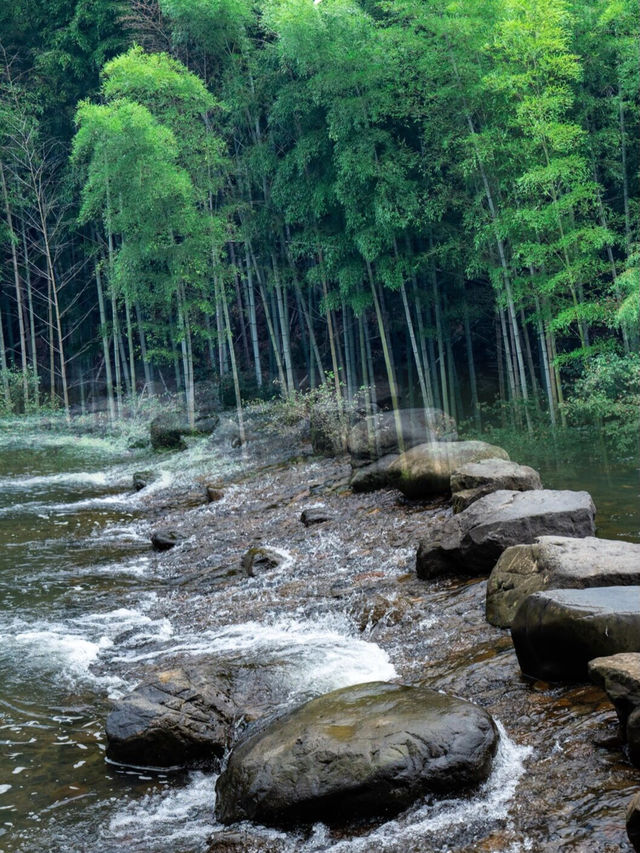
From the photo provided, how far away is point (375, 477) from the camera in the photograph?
32.8 feet

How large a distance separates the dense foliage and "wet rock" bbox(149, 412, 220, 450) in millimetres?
1268

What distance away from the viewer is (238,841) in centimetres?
335

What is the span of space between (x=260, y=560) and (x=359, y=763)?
14.4ft

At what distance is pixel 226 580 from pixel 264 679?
9.01ft

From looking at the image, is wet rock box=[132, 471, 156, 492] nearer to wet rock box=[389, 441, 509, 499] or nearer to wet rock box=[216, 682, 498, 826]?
wet rock box=[389, 441, 509, 499]

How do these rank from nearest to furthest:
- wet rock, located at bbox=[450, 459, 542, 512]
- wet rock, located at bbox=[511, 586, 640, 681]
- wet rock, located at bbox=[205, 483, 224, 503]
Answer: wet rock, located at bbox=[511, 586, 640, 681], wet rock, located at bbox=[450, 459, 542, 512], wet rock, located at bbox=[205, 483, 224, 503]

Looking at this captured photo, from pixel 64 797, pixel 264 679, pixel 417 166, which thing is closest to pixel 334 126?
pixel 417 166

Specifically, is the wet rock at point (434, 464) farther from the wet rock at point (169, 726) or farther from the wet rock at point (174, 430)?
the wet rock at point (174, 430)

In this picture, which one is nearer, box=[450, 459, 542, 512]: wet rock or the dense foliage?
box=[450, 459, 542, 512]: wet rock

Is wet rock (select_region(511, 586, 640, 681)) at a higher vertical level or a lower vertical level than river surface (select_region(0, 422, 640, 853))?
higher

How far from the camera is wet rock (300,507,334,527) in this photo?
9.12 meters

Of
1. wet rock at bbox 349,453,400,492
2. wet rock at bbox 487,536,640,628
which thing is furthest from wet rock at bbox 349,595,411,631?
wet rock at bbox 349,453,400,492

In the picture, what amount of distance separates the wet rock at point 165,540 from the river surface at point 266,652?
0.66ft

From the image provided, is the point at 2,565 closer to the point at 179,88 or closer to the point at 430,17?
the point at 430,17
